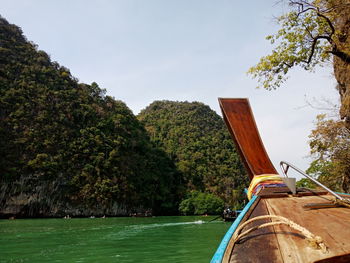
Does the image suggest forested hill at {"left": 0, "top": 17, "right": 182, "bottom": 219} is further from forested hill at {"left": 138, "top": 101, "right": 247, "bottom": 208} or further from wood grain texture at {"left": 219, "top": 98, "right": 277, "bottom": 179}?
wood grain texture at {"left": 219, "top": 98, "right": 277, "bottom": 179}

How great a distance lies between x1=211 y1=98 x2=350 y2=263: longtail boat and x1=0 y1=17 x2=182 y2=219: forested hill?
35751 mm

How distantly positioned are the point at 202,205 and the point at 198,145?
19353mm

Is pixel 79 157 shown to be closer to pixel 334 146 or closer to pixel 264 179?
pixel 334 146

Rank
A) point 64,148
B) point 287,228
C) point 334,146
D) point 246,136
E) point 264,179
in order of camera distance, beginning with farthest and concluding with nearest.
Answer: point 64,148 → point 334,146 → point 246,136 → point 264,179 → point 287,228

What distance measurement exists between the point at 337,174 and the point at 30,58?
46262mm

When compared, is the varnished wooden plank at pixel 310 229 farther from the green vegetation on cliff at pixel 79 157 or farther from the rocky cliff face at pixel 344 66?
the green vegetation on cliff at pixel 79 157

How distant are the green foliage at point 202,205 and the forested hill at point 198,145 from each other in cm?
488

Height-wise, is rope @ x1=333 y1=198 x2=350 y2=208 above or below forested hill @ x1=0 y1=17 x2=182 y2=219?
below

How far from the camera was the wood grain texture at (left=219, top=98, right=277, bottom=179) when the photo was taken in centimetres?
385

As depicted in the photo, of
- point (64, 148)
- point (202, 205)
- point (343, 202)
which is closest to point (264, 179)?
point (343, 202)

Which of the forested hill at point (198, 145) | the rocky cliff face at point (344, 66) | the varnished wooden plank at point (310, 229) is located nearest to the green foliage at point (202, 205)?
the forested hill at point (198, 145)

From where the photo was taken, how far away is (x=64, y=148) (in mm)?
38969

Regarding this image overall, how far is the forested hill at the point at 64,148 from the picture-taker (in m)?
34.2

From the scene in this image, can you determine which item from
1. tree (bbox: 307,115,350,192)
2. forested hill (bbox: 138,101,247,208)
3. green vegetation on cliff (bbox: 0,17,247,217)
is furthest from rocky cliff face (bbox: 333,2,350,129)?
forested hill (bbox: 138,101,247,208)
